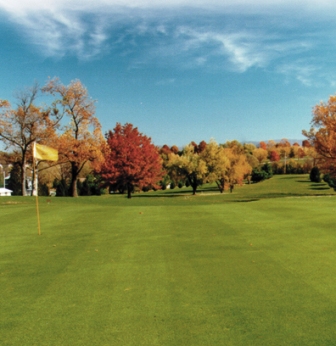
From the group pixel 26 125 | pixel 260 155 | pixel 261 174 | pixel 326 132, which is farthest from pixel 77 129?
pixel 260 155

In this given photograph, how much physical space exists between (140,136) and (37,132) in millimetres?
13065

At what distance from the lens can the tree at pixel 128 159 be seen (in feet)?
151

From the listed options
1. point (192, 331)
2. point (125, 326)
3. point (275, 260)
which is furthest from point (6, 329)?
point (275, 260)

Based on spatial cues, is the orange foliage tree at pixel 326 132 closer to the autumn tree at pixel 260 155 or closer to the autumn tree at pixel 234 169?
the autumn tree at pixel 234 169

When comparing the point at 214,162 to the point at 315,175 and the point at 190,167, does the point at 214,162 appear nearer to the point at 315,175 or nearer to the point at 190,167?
the point at 190,167

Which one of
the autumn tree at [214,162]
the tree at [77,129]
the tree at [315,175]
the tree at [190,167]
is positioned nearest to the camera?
the tree at [77,129]

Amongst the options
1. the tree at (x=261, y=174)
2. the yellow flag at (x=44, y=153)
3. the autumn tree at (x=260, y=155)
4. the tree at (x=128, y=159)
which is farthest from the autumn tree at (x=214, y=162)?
the autumn tree at (x=260, y=155)

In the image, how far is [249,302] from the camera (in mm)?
6289

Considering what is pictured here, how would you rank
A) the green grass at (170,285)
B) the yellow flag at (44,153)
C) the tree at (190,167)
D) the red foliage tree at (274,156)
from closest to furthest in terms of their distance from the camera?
the green grass at (170,285) → the yellow flag at (44,153) → the tree at (190,167) → the red foliage tree at (274,156)

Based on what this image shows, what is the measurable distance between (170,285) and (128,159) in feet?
133

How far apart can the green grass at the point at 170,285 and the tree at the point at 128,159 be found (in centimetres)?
3252

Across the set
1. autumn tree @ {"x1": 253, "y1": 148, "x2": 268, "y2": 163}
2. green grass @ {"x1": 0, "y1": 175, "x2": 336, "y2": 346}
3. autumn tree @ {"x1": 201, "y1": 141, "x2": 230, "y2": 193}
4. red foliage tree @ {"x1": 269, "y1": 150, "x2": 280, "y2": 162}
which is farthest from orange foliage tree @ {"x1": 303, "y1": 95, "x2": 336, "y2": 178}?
red foliage tree @ {"x1": 269, "y1": 150, "x2": 280, "y2": 162}

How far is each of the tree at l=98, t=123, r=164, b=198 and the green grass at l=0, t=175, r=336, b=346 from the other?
1280 inches

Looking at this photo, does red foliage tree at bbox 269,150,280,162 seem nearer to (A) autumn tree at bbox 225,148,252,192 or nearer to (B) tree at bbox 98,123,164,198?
(A) autumn tree at bbox 225,148,252,192
